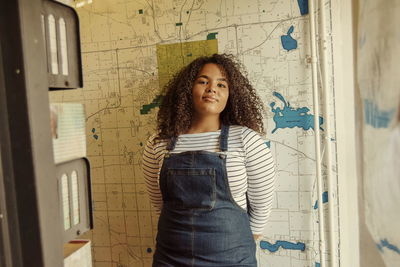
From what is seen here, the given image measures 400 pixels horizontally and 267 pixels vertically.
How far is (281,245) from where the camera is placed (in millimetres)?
1606

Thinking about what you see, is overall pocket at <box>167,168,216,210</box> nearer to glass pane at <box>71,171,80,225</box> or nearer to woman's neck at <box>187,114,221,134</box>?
woman's neck at <box>187,114,221,134</box>

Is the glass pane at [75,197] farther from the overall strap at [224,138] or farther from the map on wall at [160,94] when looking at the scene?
the map on wall at [160,94]

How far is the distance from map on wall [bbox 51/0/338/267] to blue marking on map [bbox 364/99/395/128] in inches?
30.0

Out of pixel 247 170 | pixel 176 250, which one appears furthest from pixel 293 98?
pixel 176 250

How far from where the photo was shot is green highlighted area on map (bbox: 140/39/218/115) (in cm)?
159

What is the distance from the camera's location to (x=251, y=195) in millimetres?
1371

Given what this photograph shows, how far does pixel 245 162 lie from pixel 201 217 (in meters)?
0.28

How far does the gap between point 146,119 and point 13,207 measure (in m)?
1.10

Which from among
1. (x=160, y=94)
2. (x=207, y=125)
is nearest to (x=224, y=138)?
(x=207, y=125)

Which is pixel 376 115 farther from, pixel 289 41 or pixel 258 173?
pixel 289 41

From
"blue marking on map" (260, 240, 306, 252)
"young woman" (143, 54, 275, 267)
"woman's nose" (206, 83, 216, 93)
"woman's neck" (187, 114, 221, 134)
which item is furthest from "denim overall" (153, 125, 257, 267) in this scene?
"blue marking on map" (260, 240, 306, 252)

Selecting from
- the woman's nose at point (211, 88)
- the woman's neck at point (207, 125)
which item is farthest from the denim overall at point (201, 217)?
the woman's nose at point (211, 88)

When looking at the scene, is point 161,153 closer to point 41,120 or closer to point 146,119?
point 146,119

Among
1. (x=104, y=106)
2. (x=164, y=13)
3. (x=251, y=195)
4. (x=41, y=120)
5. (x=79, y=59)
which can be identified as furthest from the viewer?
(x=104, y=106)
